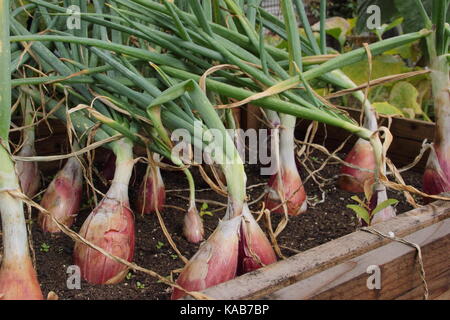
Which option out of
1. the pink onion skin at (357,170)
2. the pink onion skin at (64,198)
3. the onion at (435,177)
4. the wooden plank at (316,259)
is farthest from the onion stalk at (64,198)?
the onion at (435,177)

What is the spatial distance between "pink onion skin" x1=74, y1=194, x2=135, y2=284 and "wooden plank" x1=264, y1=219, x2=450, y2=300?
0.30 m

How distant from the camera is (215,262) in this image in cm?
76

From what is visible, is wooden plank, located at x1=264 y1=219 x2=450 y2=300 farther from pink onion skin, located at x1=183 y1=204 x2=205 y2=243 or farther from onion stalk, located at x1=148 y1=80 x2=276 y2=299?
pink onion skin, located at x1=183 y1=204 x2=205 y2=243

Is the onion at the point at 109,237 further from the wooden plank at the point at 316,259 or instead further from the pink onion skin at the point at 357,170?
the pink onion skin at the point at 357,170

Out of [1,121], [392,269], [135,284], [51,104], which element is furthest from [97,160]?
[392,269]

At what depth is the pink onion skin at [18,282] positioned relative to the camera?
691 mm

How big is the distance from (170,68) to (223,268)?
A: 36cm

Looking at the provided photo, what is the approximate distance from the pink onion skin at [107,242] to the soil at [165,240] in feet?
0.06
